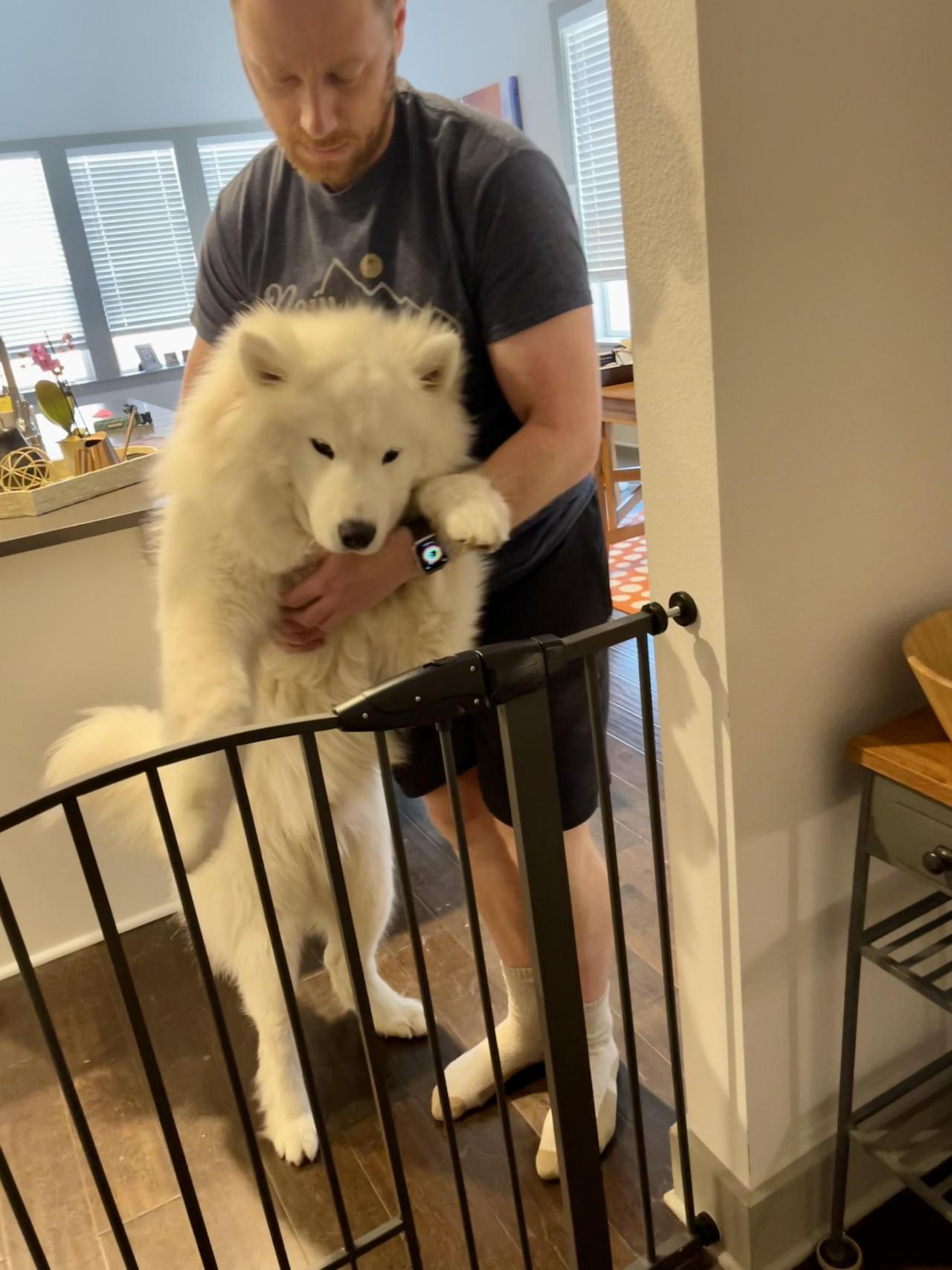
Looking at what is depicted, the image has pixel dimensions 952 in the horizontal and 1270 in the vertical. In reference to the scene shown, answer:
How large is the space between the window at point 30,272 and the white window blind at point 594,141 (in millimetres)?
3086

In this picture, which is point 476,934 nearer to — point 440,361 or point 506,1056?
point 440,361

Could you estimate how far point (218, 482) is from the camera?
1.17 m

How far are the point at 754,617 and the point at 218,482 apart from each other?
0.66m

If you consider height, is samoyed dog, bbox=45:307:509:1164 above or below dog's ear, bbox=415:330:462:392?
below

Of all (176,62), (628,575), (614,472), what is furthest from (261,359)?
(176,62)

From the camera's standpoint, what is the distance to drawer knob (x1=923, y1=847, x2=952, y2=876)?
97 cm

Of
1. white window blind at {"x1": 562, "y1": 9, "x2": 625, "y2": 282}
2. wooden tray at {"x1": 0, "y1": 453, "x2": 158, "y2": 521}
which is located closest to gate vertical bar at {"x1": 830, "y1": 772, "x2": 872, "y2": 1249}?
wooden tray at {"x1": 0, "y1": 453, "x2": 158, "y2": 521}

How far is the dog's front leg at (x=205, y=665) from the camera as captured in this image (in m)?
1.06

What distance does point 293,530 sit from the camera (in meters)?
1.20

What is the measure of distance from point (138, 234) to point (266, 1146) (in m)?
5.67

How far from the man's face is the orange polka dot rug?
2.40m

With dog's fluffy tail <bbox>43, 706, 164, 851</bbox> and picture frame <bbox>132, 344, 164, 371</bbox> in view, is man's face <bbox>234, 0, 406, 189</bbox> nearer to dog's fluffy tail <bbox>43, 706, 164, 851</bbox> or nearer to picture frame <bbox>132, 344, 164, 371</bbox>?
dog's fluffy tail <bbox>43, 706, 164, 851</bbox>

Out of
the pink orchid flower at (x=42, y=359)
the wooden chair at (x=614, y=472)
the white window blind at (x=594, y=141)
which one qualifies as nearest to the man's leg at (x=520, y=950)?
the pink orchid flower at (x=42, y=359)

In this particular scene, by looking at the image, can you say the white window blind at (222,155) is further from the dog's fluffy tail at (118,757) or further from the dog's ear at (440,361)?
the dog's ear at (440,361)
